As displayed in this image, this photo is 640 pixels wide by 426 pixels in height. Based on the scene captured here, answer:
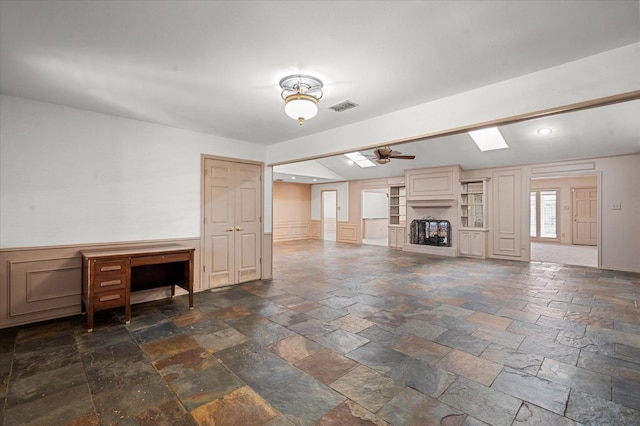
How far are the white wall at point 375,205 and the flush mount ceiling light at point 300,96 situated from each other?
32.0ft

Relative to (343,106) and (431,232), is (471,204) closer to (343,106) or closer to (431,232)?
(431,232)

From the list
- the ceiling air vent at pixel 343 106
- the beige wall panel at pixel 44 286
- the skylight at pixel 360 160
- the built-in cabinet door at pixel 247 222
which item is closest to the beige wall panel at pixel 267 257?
the built-in cabinet door at pixel 247 222

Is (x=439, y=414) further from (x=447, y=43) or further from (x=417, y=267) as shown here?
(x=417, y=267)

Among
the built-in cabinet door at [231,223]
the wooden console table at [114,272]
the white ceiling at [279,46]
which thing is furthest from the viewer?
the built-in cabinet door at [231,223]

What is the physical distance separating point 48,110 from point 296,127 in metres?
2.89

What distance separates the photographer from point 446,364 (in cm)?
247

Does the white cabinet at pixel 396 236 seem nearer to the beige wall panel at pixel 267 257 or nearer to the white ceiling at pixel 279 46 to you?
the beige wall panel at pixel 267 257

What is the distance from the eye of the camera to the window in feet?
35.2

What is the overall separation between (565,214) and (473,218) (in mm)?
4728

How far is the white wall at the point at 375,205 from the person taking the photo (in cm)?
1270

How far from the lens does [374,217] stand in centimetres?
1311

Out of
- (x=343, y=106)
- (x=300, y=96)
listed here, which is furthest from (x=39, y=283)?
(x=343, y=106)

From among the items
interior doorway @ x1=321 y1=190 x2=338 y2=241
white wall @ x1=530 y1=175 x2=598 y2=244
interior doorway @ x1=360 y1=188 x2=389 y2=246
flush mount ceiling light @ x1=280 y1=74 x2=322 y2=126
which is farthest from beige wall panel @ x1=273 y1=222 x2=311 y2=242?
white wall @ x1=530 y1=175 x2=598 y2=244

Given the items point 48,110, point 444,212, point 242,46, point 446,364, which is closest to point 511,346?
point 446,364
